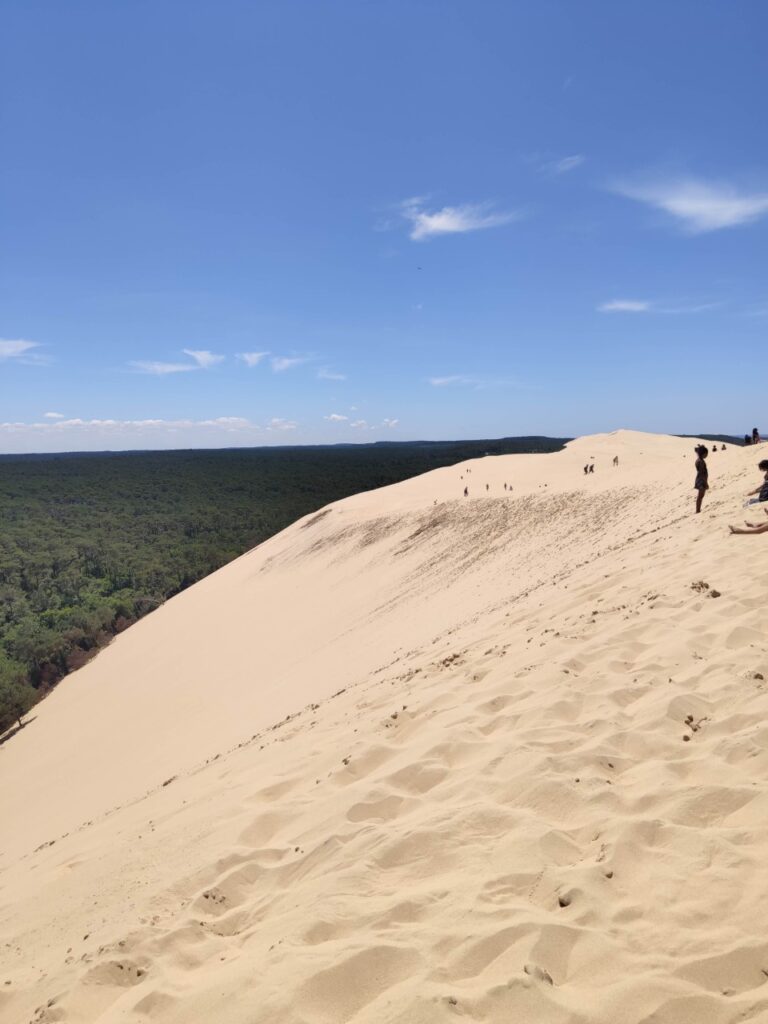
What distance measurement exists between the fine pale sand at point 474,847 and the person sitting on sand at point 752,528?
Answer: 7.6 inches

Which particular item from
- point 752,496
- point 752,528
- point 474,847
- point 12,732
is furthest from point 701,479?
point 12,732

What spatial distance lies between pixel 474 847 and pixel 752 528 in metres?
6.13

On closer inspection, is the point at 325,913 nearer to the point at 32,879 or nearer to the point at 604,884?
the point at 604,884

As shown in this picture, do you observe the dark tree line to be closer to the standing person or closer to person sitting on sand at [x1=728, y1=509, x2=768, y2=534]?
the standing person

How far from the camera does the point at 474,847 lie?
10.1ft

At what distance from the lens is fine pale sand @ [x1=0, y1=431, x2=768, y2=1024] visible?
7.61ft

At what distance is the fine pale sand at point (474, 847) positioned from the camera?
2318mm

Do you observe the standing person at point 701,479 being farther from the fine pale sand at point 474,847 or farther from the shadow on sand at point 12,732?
the shadow on sand at point 12,732

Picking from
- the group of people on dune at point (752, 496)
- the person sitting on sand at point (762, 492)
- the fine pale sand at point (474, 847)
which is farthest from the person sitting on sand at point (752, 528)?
the person sitting on sand at point (762, 492)

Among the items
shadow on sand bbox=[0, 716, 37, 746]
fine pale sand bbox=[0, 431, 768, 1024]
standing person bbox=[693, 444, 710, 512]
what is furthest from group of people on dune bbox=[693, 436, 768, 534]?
shadow on sand bbox=[0, 716, 37, 746]

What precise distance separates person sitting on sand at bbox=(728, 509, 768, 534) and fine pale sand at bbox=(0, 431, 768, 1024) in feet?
0.63

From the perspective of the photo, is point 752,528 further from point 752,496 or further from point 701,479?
point 701,479

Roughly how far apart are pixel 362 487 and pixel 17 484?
46.7m

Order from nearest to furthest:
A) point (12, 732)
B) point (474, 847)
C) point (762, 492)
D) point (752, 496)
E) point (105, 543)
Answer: point (474, 847) < point (762, 492) < point (752, 496) < point (12, 732) < point (105, 543)
